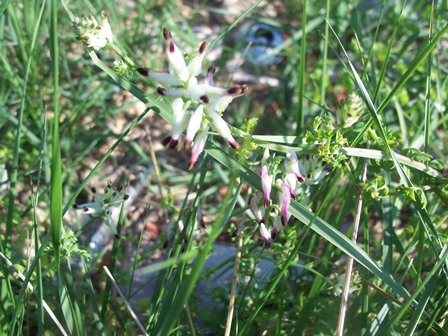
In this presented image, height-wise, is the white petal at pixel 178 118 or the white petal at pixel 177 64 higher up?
the white petal at pixel 177 64

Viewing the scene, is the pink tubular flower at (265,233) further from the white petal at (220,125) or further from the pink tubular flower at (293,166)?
the white petal at (220,125)

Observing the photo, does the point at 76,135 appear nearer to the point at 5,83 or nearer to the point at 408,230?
the point at 5,83

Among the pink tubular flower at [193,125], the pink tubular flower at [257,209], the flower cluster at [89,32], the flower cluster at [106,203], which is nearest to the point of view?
the pink tubular flower at [193,125]

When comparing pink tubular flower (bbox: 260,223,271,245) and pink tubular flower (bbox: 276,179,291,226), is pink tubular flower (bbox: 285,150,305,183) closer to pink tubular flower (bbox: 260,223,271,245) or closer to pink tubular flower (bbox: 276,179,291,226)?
pink tubular flower (bbox: 276,179,291,226)

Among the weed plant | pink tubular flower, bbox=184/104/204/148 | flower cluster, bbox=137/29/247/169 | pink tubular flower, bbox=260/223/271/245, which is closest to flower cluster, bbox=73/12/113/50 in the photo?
the weed plant

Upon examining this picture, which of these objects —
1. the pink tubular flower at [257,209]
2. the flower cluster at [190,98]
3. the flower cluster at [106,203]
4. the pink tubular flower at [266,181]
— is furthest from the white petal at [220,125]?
the flower cluster at [106,203]

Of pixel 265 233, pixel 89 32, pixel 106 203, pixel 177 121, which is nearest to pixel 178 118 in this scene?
pixel 177 121

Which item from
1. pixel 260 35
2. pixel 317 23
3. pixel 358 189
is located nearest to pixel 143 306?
pixel 358 189
